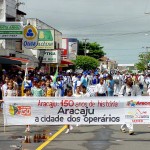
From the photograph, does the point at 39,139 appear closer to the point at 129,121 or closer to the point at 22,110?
the point at 22,110

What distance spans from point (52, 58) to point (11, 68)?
16.0 metres

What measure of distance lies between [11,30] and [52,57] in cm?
2334

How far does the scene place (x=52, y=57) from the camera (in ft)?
186

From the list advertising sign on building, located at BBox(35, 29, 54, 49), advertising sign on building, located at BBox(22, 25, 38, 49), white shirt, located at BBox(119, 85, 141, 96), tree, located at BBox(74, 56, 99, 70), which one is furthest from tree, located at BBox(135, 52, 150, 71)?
white shirt, located at BBox(119, 85, 141, 96)

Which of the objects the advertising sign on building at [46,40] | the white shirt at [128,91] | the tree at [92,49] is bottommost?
the white shirt at [128,91]

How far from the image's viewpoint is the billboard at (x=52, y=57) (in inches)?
2226

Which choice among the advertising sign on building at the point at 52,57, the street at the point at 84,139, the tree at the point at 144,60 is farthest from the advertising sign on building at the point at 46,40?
the tree at the point at 144,60

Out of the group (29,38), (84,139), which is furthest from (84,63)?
(84,139)

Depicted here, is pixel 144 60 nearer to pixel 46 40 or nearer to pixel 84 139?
pixel 46 40

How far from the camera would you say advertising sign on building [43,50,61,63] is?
5653 centimetres

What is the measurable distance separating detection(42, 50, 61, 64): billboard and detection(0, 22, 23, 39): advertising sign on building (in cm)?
2282

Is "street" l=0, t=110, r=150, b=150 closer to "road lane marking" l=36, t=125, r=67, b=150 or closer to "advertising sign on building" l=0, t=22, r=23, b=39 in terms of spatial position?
"road lane marking" l=36, t=125, r=67, b=150

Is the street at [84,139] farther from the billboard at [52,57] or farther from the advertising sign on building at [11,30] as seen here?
the billboard at [52,57]

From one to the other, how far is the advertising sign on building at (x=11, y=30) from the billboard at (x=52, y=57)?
2282cm
